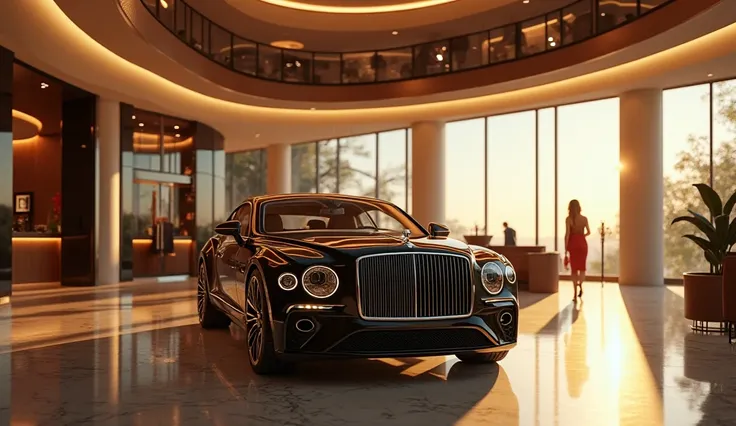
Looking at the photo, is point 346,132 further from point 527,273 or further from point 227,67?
point 527,273

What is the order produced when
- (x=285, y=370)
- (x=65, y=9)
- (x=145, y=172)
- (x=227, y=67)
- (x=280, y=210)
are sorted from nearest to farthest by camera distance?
1. (x=285, y=370)
2. (x=280, y=210)
3. (x=65, y=9)
4. (x=227, y=67)
5. (x=145, y=172)

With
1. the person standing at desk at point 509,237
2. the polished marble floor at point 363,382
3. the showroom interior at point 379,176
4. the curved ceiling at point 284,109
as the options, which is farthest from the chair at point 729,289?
the person standing at desk at point 509,237

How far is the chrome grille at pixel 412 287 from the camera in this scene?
4.93 meters

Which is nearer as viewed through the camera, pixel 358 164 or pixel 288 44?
pixel 288 44

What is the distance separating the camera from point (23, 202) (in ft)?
63.8

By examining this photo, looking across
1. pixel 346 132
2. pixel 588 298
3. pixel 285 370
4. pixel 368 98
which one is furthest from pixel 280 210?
pixel 346 132

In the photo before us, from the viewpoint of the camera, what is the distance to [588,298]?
12844 millimetres

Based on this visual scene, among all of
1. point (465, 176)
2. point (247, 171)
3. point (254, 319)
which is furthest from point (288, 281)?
point (247, 171)

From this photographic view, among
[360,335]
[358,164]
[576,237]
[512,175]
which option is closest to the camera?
[360,335]

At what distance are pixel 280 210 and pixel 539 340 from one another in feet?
9.59

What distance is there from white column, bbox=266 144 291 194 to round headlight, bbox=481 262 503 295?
21129mm

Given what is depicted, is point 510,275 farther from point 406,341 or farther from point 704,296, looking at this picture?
point 704,296

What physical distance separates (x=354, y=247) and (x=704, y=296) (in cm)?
473

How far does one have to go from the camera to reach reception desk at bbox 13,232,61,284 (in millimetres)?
15492
